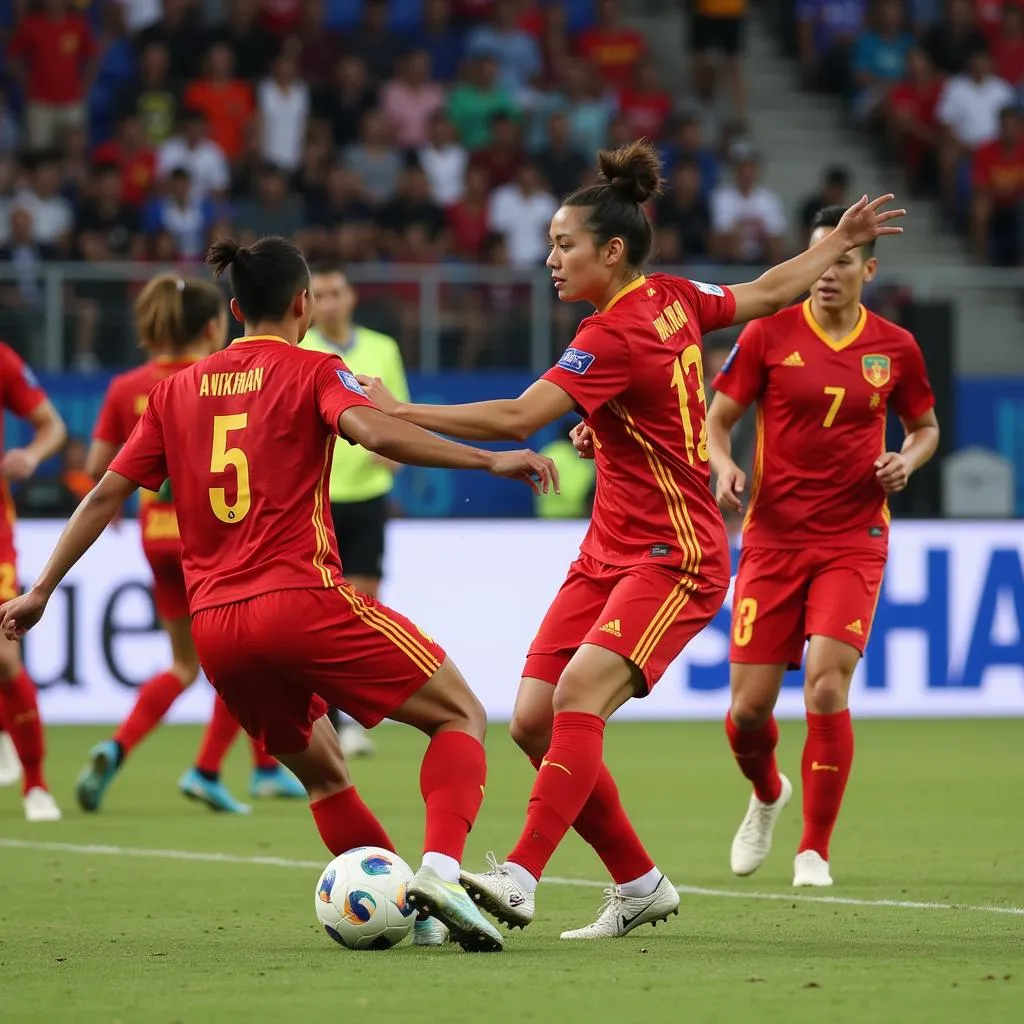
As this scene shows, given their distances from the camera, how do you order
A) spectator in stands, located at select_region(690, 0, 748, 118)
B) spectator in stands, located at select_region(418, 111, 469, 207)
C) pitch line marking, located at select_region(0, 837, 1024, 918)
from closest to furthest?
pitch line marking, located at select_region(0, 837, 1024, 918), spectator in stands, located at select_region(418, 111, 469, 207), spectator in stands, located at select_region(690, 0, 748, 118)

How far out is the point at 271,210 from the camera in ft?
60.1

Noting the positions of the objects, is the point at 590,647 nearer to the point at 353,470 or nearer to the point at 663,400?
the point at 663,400

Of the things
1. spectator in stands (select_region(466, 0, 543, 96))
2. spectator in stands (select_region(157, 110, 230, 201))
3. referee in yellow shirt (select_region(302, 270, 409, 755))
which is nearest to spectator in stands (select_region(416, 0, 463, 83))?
spectator in stands (select_region(466, 0, 543, 96))

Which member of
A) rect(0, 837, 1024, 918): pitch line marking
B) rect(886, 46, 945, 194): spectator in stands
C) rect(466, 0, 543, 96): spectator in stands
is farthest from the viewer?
rect(886, 46, 945, 194): spectator in stands

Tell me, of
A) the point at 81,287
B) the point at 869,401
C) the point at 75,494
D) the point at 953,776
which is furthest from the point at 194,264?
the point at 869,401

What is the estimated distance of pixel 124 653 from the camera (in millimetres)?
14422

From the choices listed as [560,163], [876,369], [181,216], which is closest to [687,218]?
[560,163]

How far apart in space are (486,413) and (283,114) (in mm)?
14229

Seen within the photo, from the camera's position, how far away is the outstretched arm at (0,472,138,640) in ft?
20.2

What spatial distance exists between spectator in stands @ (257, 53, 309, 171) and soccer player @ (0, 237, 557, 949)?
1368 cm

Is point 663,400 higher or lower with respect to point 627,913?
higher

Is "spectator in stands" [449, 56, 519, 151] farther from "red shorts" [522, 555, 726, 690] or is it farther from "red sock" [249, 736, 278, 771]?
"red shorts" [522, 555, 726, 690]

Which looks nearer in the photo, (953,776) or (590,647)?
(590,647)

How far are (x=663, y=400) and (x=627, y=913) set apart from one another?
1536mm
